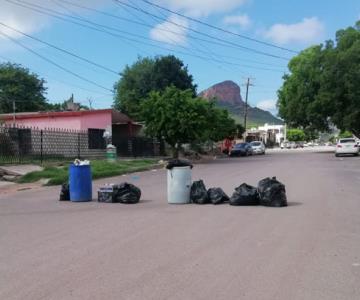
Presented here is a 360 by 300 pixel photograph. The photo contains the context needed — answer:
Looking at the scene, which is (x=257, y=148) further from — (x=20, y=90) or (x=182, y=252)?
(x=182, y=252)

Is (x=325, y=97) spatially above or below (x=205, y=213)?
above

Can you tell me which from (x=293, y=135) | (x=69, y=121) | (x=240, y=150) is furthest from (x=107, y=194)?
(x=293, y=135)

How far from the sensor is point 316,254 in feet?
23.6

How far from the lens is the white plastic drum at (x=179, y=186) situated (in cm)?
1312

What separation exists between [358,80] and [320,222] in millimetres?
42207

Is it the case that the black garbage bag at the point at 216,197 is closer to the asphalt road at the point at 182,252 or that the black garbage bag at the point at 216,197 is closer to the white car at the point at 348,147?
the asphalt road at the point at 182,252

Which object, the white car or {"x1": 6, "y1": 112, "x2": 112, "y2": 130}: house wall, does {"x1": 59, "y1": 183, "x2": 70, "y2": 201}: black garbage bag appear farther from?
the white car

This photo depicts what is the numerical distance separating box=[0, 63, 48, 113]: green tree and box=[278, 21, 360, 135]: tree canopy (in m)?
29.3

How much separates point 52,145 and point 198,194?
18.1 m

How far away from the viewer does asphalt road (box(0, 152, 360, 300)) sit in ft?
18.7

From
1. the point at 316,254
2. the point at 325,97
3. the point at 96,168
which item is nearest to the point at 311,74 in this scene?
the point at 325,97

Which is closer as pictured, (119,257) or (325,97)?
(119,257)

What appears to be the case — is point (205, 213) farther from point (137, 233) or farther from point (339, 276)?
point (339, 276)

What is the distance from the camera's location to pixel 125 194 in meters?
13.4
